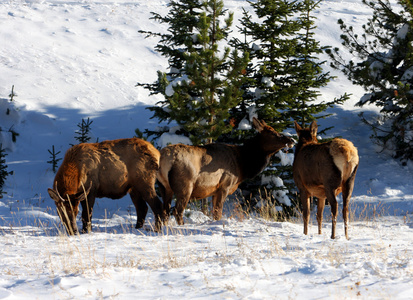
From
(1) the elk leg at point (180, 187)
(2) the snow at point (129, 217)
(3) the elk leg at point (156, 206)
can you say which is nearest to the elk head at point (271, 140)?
(2) the snow at point (129, 217)

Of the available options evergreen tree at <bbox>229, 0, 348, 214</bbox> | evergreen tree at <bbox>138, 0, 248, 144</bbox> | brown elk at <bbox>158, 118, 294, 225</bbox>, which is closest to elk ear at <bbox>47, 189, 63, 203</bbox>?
brown elk at <bbox>158, 118, 294, 225</bbox>

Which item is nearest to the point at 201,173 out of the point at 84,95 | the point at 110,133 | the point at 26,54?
the point at 110,133

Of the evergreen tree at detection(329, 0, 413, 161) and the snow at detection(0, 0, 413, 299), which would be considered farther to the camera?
the evergreen tree at detection(329, 0, 413, 161)

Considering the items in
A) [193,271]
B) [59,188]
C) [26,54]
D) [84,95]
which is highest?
[26,54]

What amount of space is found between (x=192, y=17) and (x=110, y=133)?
7424 millimetres

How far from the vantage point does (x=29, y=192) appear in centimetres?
1470

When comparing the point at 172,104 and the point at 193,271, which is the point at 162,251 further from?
the point at 172,104

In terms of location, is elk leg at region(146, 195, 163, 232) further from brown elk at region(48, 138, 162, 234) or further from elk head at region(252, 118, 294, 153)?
elk head at region(252, 118, 294, 153)

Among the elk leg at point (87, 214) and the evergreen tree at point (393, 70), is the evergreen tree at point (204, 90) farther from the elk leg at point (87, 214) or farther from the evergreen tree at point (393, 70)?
the evergreen tree at point (393, 70)

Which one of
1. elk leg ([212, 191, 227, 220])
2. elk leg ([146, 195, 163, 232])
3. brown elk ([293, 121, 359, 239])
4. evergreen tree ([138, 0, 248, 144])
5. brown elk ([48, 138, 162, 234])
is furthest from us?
evergreen tree ([138, 0, 248, 144])

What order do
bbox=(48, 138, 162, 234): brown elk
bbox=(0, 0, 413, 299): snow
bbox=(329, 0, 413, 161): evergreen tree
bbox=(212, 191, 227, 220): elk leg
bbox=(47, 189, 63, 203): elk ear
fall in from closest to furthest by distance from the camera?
1. bbox=(0, 0, 413, 299): snow
2. bbox=(47, 189, 63, 203): elk ear
3. bbox=(48, 138, 162, 234): brown elk
4. bbox=(212, 191, 227, 220): elk leg
5. bbox=(329, 0, 413, 161): evergreen tree

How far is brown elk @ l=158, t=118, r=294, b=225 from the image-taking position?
346 inches

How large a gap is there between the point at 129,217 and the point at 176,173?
12.2ft

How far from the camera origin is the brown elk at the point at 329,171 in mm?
7398
